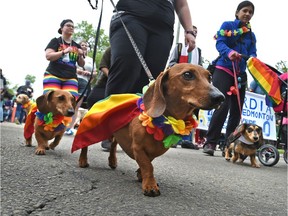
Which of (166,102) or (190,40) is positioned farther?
(190,40)

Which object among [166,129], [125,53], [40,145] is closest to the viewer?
[166,129]

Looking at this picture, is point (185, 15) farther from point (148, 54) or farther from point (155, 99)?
point (155, 99)

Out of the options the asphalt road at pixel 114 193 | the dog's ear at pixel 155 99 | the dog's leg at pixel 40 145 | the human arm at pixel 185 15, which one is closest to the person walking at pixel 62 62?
the dog's leg at pixel 40 145

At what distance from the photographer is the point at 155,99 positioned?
1.91m

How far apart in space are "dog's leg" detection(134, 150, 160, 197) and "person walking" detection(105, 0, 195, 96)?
0.82 m

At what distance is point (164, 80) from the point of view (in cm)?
198

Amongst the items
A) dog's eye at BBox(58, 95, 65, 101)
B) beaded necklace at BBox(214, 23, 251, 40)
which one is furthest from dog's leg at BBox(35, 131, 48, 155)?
beaded necklace at BBox(214, 23, 251, 40)

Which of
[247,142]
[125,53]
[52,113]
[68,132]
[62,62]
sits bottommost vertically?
[68,132]

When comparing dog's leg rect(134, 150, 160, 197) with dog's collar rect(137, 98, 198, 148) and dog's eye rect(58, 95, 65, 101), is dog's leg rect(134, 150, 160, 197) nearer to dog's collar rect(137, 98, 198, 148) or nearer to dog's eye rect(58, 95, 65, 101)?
dog's collar rect(137, 98, 198, 148)

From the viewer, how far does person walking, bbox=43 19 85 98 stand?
416 cm

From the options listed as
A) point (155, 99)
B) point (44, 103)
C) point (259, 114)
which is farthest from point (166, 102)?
point (259, 114)

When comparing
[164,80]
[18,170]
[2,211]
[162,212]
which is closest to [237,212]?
[162,212]

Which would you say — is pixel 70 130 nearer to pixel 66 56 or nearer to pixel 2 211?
pixel 66 56

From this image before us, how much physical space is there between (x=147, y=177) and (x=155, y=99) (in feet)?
1.46
